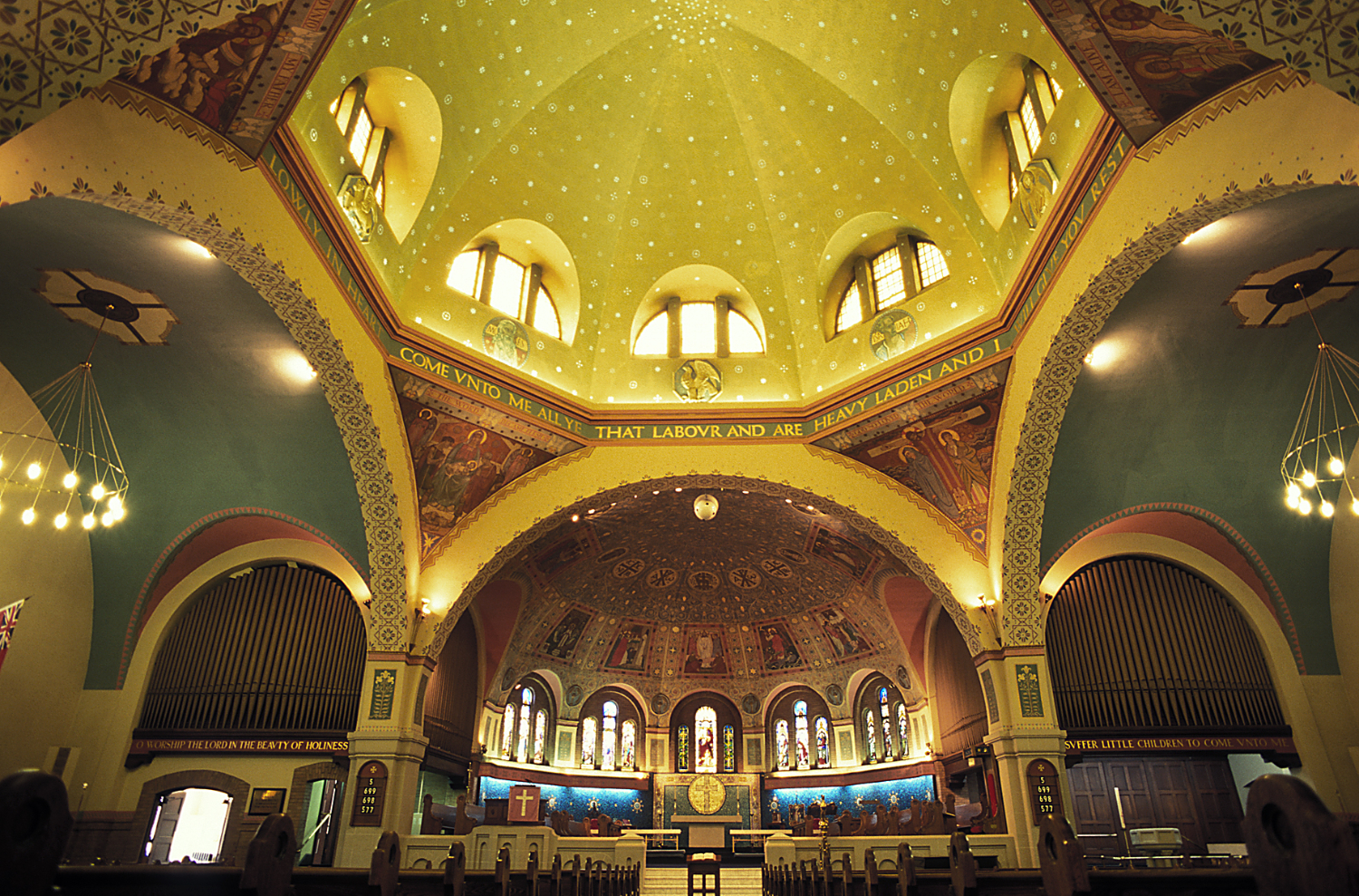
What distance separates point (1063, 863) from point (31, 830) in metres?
4.35

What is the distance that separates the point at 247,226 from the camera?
9.16m

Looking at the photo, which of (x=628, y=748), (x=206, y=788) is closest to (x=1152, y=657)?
(x=628, y=748)

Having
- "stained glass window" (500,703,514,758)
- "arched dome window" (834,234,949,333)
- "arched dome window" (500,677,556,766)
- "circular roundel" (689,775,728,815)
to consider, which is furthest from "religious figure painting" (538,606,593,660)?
Answer: "arched dome window" (834,234,949,333)

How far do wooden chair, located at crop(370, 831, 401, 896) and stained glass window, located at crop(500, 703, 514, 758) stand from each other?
15.6 meters

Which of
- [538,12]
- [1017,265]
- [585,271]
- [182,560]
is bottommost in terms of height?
[182,560]

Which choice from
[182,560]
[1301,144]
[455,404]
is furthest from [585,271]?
[1301,144]

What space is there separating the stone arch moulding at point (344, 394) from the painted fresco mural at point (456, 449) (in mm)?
677

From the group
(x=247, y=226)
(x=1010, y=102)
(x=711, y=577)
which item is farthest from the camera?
(x=711, y=577)

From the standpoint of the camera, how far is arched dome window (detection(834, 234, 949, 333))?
46.4 feet

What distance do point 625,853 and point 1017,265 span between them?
11774 mm

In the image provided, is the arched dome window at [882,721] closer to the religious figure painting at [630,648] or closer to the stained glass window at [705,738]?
the stained glass window at [705,738]

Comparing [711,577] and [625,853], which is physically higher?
[711,577]

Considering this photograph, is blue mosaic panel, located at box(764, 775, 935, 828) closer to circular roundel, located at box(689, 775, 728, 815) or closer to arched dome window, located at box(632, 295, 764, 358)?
circular roundel, located at box(689, 775, 728, 815)

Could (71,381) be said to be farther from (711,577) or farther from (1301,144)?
(1301,144)
